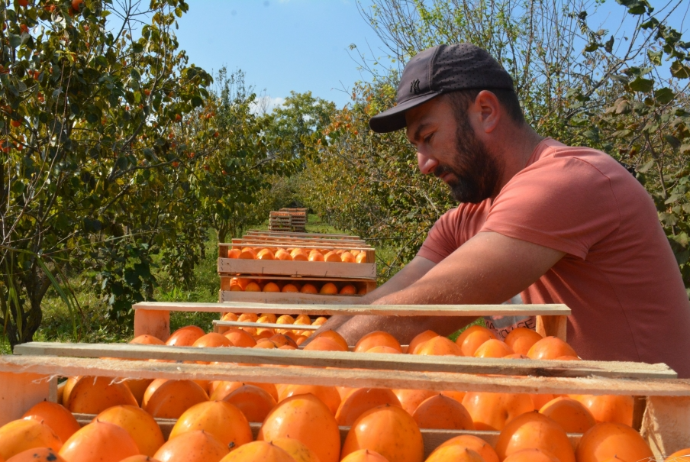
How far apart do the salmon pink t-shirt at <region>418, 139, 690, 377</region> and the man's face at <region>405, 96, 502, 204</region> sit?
1.04ft

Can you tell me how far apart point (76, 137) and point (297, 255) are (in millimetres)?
2528

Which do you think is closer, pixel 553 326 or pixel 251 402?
pixel 251 402

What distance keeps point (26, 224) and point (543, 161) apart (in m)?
4.36

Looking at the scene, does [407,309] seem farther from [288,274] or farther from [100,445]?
[288,274]

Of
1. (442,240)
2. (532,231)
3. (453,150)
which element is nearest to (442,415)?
(532,231)

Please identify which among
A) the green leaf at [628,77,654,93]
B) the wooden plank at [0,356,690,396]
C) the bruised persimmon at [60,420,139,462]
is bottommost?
the bruised persimmon at [60,420,139,462]

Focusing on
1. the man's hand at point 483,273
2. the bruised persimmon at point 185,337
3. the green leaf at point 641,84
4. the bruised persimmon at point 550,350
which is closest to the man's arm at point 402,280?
the man's hand at point 483,273

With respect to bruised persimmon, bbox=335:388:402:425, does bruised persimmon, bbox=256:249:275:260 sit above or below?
above

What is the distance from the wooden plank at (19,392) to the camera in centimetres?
106

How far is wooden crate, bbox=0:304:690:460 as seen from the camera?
3.18 feet

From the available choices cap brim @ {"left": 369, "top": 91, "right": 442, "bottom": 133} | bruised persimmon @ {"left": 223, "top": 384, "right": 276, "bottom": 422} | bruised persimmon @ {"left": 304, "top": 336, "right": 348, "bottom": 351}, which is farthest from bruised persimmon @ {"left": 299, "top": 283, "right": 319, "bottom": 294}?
bruised persimmon @ {"left": 223, "top": 384, "right": 276, "bottom": 422}

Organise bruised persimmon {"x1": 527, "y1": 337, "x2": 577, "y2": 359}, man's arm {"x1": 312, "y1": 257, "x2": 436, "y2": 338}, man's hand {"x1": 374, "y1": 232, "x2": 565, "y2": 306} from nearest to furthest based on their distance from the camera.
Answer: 1. bruised persimmon {"x1": 527, "y1": 337, "x2": 577, "y2": 359}
2. man's hand {"x1": 374, "y1": 232, "x2": 565, "y2": 306}
3. man's arm {"x1": 312, "y1": 257, "x2": 436, "y2": 338}

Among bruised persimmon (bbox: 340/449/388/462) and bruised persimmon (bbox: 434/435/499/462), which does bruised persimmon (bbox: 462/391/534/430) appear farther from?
bruised persimmon (bbox: 340/449/388/462)

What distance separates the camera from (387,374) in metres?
1.00
